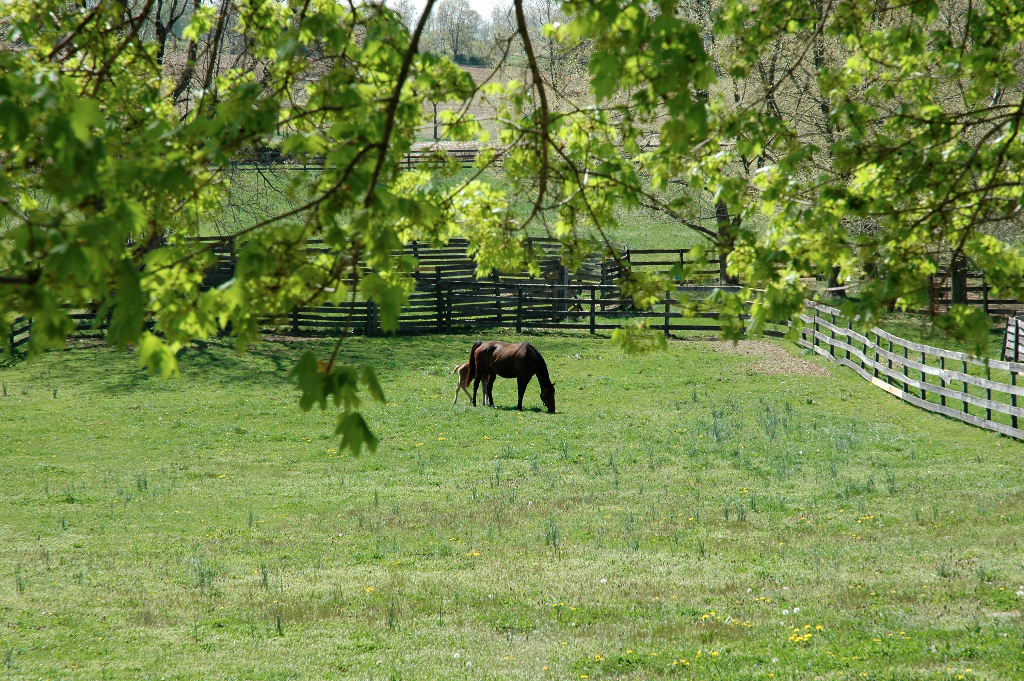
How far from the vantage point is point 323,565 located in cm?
914

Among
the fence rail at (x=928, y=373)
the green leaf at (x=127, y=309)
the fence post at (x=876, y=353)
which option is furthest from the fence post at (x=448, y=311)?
the green leaf at (x=127, y=309)

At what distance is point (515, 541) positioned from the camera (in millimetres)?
9812

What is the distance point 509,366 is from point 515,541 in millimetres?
8563

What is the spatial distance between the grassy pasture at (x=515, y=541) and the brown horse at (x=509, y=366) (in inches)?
24.5

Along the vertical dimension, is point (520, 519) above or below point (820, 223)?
below

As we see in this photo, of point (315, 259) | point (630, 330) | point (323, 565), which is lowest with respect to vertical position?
point (323, 565)

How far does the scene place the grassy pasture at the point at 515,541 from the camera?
6719mm

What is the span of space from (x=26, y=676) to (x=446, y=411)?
38.1 feet

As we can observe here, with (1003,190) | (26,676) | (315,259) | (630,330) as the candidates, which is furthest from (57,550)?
(1003,190)

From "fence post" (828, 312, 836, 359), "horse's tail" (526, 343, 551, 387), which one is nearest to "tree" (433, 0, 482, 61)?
"fence post" (828, 312, 836, 359)

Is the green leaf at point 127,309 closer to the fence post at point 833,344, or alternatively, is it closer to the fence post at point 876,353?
the fence post at point 876,353

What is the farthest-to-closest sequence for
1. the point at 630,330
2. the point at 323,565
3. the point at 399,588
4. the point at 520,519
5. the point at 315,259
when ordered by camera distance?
the point at 520,519 < the point at 323,565 < the point at 399,588 < the point at 630,330 < the point at 315,259

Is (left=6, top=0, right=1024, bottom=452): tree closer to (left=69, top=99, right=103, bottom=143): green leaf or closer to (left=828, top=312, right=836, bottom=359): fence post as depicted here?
(left=69, top=99, right=103, bottom=143): green leaf

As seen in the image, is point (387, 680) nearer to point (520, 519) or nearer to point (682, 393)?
point (520, 519)
